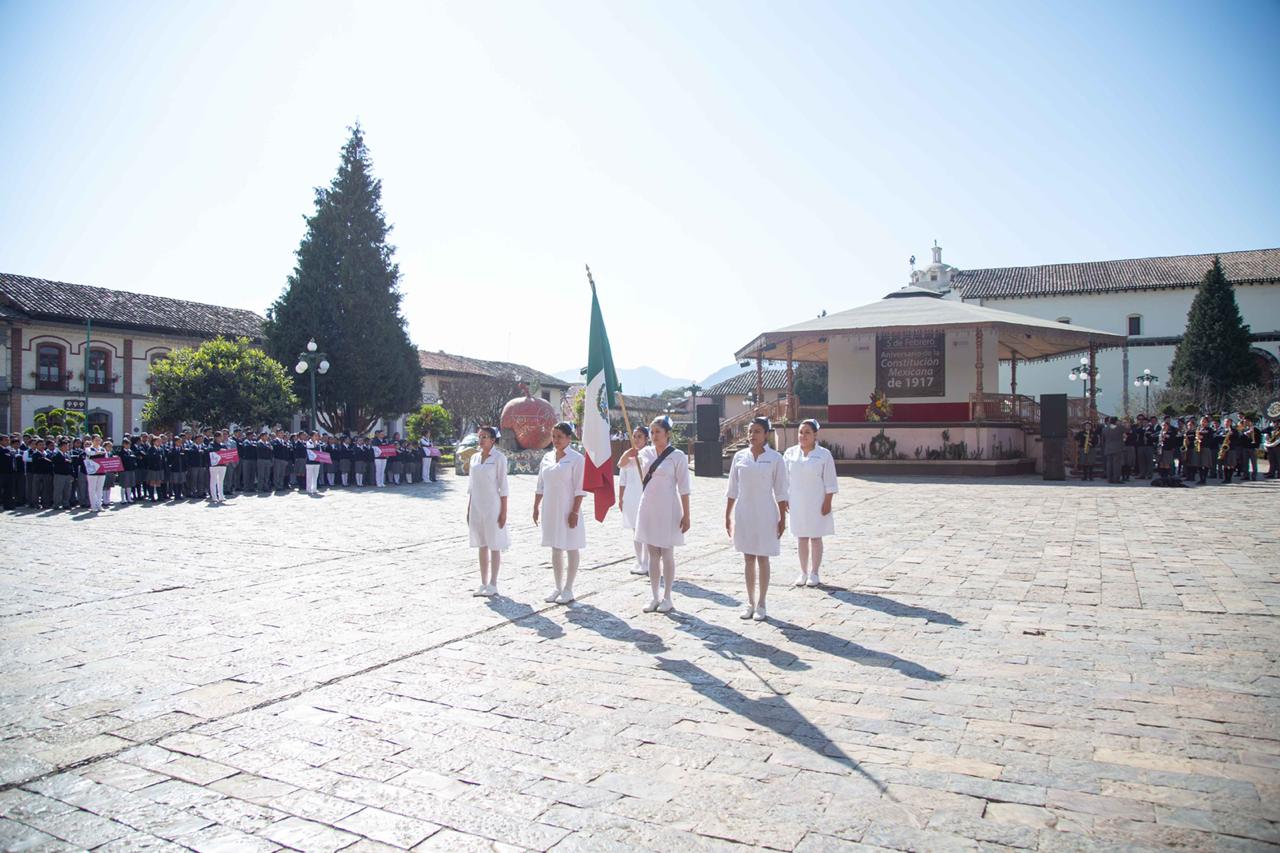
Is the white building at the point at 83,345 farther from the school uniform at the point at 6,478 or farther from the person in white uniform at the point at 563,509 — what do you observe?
the person in white uniform at the point at 563,509

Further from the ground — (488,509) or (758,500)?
(758,500)

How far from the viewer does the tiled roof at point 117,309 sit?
1555 inches

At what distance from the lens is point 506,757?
400 centimetres

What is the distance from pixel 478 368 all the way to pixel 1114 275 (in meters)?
46.7

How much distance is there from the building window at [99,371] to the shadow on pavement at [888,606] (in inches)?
1746

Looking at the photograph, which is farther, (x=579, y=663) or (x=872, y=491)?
(x=872, y=491)

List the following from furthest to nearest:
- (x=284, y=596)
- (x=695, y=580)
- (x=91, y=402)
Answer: (x=91, y=402), (x=695, y=580), (x=284, y=596)

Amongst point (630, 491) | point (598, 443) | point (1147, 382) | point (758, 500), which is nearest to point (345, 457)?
point (630, 491)

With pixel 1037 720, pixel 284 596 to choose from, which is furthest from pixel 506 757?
pixel 284 596

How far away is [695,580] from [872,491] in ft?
36.9

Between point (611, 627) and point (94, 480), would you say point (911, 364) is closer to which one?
point (611, 627)

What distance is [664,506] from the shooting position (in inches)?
279

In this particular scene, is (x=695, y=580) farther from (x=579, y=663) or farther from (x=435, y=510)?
(x=435, y=510)

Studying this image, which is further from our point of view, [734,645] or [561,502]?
[561,502]
